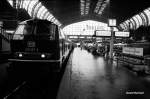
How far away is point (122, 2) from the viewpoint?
37219 mm

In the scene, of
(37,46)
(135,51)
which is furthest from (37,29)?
(135,51)

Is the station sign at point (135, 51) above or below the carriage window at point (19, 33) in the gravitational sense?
below

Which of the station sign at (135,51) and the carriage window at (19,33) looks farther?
the station sign at (135,51)

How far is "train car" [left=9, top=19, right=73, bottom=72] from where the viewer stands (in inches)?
314

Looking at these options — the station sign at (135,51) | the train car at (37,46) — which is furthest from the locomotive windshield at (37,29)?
the station sign at (135,51)

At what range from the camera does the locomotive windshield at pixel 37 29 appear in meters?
8.37

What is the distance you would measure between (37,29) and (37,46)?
2.54ft

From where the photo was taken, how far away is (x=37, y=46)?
8156 mm

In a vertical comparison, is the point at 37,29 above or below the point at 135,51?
above

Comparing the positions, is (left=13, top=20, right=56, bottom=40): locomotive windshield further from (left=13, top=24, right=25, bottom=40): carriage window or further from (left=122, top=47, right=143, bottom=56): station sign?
(left=122, top=47, right=143, bottom=56): station sign

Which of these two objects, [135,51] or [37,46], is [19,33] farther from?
[135,51]

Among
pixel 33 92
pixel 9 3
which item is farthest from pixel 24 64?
pixel 9 3

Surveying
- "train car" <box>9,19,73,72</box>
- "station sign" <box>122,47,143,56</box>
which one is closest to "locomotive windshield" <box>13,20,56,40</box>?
"train car" <box>9,19,73,72</box>

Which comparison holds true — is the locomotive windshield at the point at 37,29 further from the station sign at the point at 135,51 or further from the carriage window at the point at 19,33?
the station sign at the point at 135,51
